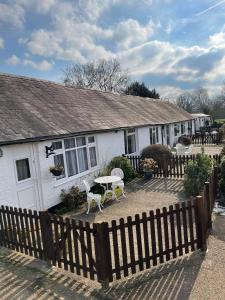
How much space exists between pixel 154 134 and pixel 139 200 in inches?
459

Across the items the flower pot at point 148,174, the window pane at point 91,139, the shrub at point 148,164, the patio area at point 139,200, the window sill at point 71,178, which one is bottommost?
A: the patio area at point 139,200

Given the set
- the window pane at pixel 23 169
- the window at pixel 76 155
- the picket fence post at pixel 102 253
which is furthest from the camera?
the window at pixel 76 155

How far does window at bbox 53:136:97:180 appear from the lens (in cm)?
1066

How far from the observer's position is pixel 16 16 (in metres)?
9.59

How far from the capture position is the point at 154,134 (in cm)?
2167

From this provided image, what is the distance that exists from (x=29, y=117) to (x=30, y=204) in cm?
309

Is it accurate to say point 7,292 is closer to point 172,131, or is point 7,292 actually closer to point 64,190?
point 64,190

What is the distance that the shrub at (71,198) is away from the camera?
33.4 feet

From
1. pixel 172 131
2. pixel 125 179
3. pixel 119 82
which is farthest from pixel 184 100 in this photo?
pixel 125 179

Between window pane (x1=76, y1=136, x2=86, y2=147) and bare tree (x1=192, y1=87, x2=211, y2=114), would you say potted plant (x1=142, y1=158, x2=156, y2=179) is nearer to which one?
window pane (x1=76, y1=136, x2=86, y2=147)

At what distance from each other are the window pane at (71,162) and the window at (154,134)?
34.2 feet

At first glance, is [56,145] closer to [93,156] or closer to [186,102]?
[93,156]

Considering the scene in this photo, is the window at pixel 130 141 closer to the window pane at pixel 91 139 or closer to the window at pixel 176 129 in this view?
the window pane at pixel 91 139

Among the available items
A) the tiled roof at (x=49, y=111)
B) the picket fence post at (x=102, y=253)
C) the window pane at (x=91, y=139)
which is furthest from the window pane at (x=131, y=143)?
the picket fence post at (x=102, y=253)
